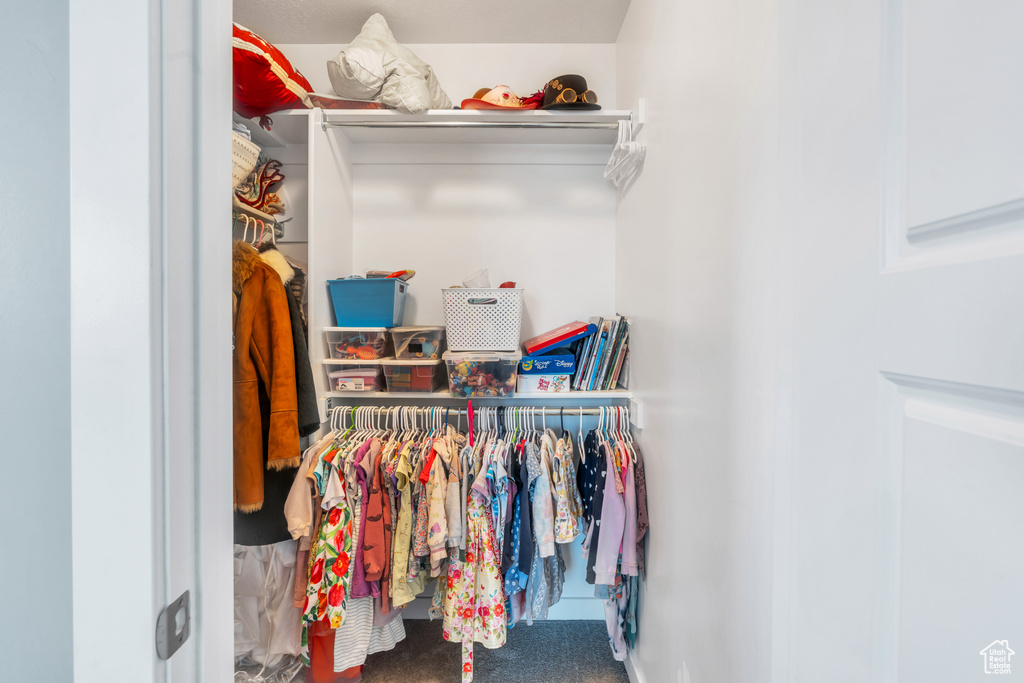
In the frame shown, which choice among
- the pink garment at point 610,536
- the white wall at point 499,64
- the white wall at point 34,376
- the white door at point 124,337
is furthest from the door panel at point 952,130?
the white wall at point 499,64

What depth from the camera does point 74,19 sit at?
44cm

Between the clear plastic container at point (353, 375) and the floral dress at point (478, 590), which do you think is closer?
the floral dress at point (478, 590)

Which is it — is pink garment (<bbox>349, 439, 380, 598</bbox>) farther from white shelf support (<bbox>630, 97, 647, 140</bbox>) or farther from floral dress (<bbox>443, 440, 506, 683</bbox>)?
white shelf support (<bbox>630, 97, 647, 140</bbox>)

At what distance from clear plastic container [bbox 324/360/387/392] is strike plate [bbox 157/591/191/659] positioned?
1.20 metres

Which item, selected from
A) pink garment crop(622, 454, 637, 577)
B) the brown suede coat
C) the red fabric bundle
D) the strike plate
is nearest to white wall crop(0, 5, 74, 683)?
the strike plate

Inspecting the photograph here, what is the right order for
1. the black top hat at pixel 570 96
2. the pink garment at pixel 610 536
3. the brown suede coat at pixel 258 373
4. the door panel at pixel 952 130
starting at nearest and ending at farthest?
the door panel at pixel 952 130, the brown suede coat at pixel 258 373, the pink garment at pixel 610 536, the black top hat at pixel 570 96

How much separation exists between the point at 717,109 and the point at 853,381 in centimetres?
66

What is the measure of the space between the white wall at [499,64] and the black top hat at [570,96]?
1.15ft

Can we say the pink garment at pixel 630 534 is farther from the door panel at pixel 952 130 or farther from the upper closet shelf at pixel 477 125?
the upper closet shelf at pixel 477 125

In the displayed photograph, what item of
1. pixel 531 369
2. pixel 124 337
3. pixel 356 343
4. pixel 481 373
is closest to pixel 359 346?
pixel 356 343

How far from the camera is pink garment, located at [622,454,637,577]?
4.68 ft

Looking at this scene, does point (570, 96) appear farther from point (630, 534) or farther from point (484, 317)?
point (630, 534)

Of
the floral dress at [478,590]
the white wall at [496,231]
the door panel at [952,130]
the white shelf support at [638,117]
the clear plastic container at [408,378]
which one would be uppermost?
the white shelf support at [638,117]

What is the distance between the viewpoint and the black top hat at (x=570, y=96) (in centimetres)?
161
